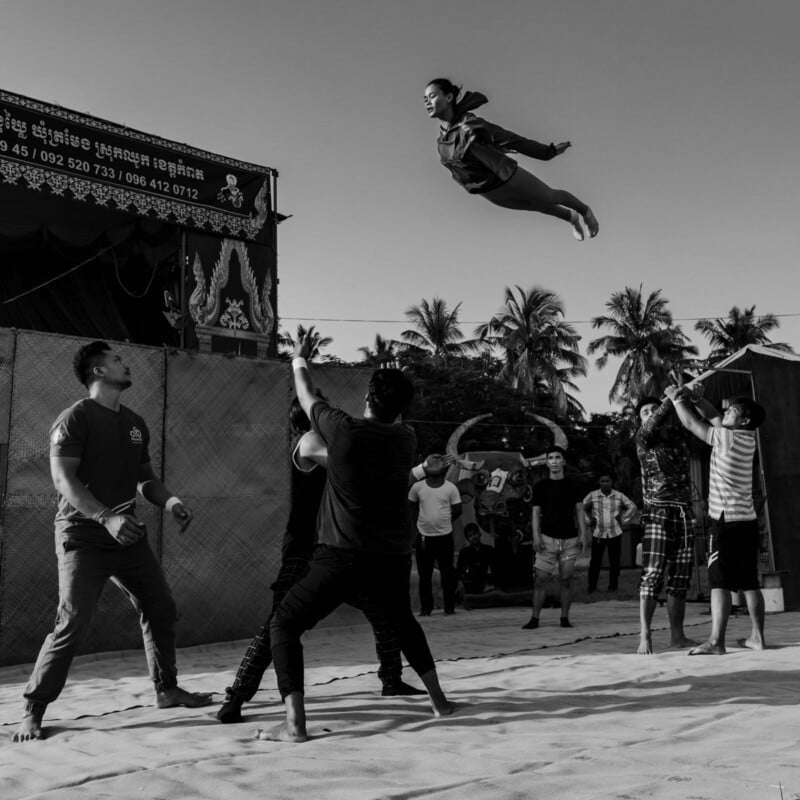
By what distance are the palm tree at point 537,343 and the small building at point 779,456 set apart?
32.5 m

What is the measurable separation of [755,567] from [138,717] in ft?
14.5

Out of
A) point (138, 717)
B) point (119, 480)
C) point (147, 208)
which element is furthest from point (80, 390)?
point (147, 208)

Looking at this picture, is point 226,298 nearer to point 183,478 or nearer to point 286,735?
point 183,478

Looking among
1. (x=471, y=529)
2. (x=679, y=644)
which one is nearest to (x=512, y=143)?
(x=679, y=644)

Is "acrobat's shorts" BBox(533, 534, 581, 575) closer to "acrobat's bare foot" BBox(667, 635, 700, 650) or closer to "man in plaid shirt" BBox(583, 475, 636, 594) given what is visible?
"acrobat's bare foot" BBox(667, 635, 700, 650)

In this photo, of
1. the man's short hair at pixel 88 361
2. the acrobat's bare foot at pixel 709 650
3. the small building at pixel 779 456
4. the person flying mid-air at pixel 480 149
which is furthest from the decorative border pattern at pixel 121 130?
the acrobat's bare foot at pixel 709 650

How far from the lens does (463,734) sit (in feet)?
13.1

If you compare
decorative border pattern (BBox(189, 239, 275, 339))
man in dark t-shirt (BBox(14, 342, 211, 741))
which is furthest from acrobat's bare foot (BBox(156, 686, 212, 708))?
decorative border pattern (BBox(189, 239, 275, 339))

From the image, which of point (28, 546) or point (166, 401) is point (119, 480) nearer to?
point (28, 546)

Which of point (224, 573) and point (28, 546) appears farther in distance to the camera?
point (224, 573)

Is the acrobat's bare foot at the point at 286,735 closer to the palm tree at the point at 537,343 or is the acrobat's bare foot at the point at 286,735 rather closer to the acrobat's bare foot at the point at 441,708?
the acrobat's bare foot at the point at 441,708

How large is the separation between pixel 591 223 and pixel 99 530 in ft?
10.8

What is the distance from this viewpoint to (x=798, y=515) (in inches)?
411

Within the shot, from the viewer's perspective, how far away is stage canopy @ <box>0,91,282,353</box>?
12320 millimetres
